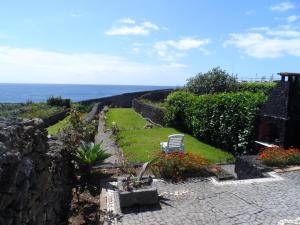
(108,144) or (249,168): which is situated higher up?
(249,168)

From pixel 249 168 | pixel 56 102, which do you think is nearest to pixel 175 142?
pixel 249 168

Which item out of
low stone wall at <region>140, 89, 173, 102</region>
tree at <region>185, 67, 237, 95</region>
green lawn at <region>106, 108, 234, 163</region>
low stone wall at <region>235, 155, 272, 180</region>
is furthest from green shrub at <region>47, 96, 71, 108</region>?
low stone wall at <region>235, 155, 272, 180</region>

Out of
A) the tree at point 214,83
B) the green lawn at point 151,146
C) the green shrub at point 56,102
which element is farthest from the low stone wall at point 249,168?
the green shrub at point 56,102

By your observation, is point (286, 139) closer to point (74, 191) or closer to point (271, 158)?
point (271, 158)

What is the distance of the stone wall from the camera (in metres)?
4.18

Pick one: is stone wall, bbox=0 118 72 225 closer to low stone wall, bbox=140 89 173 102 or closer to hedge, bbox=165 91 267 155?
hedge, bbox=165 91 267 155

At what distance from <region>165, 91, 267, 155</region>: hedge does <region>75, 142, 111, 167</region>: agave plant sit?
603 centimetres

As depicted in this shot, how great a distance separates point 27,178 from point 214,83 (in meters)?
28.9

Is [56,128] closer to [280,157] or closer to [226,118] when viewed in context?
[226,118]

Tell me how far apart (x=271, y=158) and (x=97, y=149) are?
5.45m

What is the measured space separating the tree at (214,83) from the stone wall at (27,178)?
25770 mm

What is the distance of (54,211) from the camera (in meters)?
7.45

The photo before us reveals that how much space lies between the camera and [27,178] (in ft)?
16.5

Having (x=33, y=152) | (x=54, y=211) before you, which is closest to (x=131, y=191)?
(x=54, y=211)
